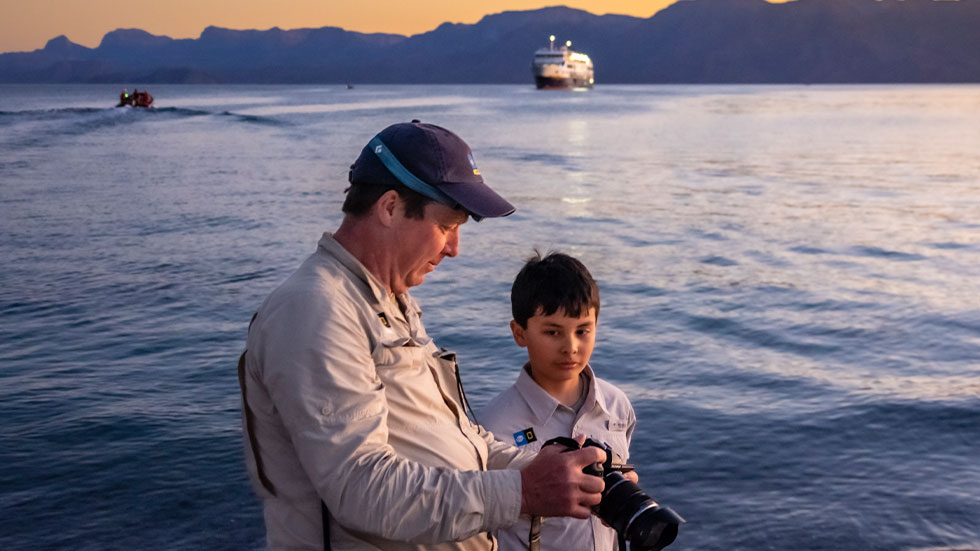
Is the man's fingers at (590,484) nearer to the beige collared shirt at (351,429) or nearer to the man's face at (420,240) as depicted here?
the beige collared shirt at (351,429)

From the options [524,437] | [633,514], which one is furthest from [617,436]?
[633,514]

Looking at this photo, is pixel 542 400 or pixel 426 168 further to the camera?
pixel 542 400

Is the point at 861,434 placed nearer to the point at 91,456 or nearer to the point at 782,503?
the point at 782,503

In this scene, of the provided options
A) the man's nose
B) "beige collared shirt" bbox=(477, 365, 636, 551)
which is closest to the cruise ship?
"beige collared shirt" bbox=(477, 365, 636, 551)

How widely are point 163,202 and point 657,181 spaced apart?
13003mm

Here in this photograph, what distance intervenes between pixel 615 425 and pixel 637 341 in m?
6.37

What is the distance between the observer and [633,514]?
2.41m

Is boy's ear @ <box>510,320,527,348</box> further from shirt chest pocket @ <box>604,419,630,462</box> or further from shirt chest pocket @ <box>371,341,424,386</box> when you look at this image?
shirt chest pocket @ <box>371,341,424,386</box>

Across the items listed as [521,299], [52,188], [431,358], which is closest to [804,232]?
[521,299]

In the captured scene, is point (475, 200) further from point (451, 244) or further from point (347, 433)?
point (347, 433)

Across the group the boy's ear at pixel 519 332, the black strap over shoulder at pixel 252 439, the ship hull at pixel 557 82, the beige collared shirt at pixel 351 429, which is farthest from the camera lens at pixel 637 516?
the ship hull at pixel 557 82

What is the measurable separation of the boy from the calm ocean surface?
2.14m

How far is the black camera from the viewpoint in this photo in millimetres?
2387

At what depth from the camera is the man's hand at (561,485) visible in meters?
2.23
